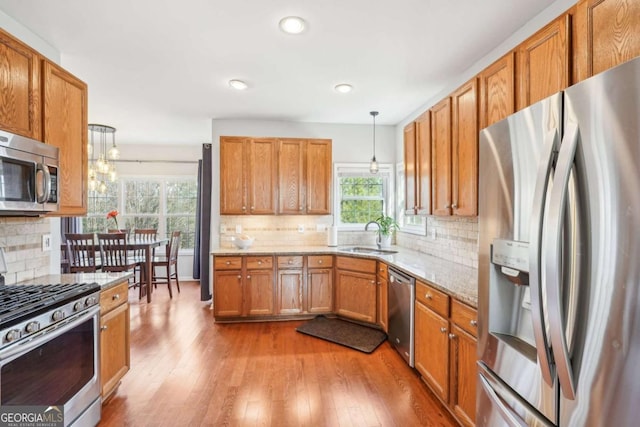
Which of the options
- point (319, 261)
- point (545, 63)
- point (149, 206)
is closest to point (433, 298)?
point (545, 63)

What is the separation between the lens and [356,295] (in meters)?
3.57

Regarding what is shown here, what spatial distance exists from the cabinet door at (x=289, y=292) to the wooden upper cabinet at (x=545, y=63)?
2869mm

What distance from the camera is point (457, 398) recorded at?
6.12 feet

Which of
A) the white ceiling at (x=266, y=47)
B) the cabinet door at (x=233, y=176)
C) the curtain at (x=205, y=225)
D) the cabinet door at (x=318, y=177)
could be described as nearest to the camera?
the white ceiling at (x=266, y=47)

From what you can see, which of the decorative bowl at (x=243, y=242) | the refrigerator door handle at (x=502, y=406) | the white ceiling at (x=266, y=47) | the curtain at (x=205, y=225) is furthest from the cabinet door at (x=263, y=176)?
the refrigerator door handle at (x=502, y=406)

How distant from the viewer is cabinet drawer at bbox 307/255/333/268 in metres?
3.77

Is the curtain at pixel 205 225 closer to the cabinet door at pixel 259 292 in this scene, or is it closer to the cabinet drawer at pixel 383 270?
the cabinet door at pixel 259 292

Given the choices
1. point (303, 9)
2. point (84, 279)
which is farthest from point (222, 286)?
point (303, 9)

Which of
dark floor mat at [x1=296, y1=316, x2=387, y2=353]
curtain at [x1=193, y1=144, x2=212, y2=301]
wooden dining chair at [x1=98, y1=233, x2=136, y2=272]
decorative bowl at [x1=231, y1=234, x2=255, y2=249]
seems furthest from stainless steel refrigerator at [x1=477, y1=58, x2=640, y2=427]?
wooden dining chair at [x1=98, y1=233, x2=136, y2=272]

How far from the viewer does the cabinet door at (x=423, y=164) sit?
2.74 metres

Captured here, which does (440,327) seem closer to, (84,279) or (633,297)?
(633,297)

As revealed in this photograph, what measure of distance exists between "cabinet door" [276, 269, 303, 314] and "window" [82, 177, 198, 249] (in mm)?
3121

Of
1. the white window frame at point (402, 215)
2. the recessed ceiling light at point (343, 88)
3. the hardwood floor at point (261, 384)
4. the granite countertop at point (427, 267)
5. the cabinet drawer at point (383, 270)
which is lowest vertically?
the hardwood floor at point (261, 384)

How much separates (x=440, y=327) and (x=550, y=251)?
133 centimetres
